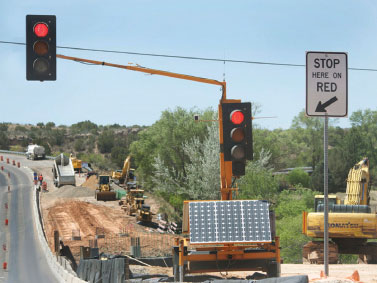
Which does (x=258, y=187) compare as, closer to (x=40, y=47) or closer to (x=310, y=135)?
(x=40, y=47)

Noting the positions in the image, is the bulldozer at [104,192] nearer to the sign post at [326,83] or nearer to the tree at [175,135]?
the tree at [175,135]

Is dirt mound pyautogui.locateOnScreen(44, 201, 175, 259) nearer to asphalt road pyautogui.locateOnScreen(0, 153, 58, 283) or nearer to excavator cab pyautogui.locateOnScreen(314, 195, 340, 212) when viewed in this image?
asphalt road pyautogui.locateOnScreen(0, 153, 58, 283)

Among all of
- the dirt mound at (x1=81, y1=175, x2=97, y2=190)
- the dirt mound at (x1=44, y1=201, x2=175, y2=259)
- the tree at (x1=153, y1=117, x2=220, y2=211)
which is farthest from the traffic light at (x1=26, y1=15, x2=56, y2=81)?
the dirt mound at (x1=81, y1=175, x2=97, y2=190)

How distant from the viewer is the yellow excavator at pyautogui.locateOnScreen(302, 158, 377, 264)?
26891 millimetres

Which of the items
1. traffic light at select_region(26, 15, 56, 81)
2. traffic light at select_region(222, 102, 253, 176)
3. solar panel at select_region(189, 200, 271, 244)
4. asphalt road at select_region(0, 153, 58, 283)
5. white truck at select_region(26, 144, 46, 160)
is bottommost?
asphalt road at select_region(0, 153, 58, 283)

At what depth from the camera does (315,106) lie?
9.05 meters

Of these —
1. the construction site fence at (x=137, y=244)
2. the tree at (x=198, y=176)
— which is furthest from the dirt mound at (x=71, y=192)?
the construction site fence at (x=137, y=244)

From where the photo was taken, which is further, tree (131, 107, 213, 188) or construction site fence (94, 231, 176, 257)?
tree (131, 107, 213, 188)

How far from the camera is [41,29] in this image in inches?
547

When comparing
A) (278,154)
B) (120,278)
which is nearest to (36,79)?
(120,278)

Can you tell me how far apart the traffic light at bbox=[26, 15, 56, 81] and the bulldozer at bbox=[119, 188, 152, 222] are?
39.4 meters

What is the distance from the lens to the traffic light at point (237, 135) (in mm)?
13562

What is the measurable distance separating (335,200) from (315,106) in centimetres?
2227

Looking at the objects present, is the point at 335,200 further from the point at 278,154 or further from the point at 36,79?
the point at 278,154
